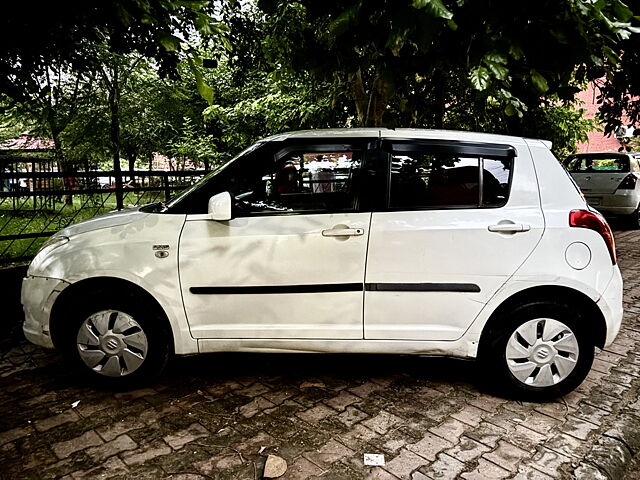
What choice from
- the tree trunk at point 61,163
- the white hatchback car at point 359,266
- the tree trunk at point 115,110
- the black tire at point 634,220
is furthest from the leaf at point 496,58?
the black tire at point 634,220

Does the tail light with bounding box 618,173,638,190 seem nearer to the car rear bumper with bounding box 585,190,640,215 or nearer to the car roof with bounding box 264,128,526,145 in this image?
the car rear bumper with bounding box 585,190,640,215

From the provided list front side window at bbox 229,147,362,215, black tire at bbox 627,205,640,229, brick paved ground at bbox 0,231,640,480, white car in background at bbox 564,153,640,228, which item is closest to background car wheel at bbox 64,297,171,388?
brick paved ground at bbox 0,231,640,480

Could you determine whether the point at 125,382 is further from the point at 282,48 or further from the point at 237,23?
the point at 237,23

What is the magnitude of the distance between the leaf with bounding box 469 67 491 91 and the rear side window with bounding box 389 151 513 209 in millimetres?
1101

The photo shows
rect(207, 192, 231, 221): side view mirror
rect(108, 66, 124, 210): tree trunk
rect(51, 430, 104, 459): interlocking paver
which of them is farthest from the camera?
rect(108, 66, 124, 210): tree trunk

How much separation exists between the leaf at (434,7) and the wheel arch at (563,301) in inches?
80.6

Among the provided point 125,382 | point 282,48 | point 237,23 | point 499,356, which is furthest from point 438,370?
point 237,23

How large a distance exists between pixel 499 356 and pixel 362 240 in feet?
3.99

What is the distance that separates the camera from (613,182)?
11023 millimetres

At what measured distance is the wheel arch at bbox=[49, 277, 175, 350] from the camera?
3.32 m

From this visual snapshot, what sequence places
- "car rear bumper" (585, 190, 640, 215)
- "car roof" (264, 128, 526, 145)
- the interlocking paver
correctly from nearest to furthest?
1. the interlocking paver
2. "car roof" (264, 128, 526, 145)
3. "car rear bumper" (585, 190, 640, 215)

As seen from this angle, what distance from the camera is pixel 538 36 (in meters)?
2.29

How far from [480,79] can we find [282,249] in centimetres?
163

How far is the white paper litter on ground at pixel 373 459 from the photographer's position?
2.62 m
